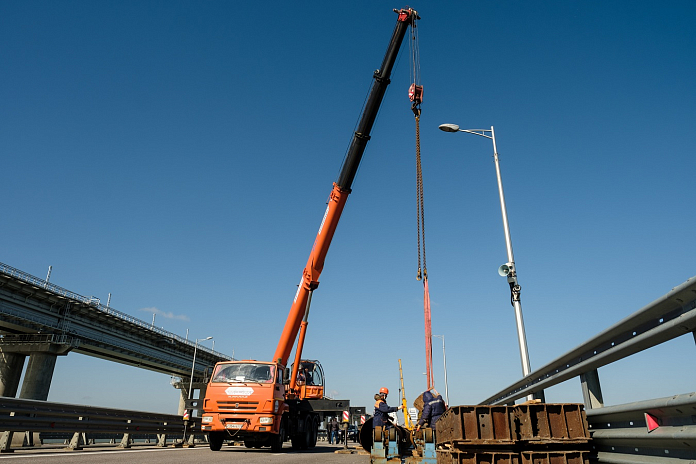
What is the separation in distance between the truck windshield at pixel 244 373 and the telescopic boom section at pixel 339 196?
2.29 metres

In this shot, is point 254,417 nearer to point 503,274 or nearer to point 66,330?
point 503,274

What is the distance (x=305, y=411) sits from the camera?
17.3 metres

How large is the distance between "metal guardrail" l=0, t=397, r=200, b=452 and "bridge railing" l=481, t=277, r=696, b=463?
10.5 m

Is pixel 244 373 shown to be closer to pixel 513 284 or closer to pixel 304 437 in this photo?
pixel 304 437

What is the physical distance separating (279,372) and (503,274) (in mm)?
7424

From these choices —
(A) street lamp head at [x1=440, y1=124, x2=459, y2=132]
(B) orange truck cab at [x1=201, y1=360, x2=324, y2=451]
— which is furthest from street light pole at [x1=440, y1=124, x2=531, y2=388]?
(B) orange truck cab at [x1=201, y1=360, x2=324, y2=451]

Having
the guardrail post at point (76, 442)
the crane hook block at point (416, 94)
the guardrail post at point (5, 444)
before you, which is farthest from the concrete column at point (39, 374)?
the crane hook block at point (416, 94)

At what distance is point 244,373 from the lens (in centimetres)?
1413

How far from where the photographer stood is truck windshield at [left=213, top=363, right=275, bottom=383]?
45.7 ft

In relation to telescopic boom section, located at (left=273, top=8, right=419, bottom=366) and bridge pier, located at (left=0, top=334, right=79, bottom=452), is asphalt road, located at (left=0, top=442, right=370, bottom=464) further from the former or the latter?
bridge pier, located at (left=0, top=334, right=79, bottom=452)

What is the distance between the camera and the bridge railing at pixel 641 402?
2883 millimetres

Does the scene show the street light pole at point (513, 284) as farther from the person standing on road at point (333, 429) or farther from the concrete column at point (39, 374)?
the concrete column at point (39, 374)

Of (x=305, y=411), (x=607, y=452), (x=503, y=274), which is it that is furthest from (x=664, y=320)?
(x=305, y=411)

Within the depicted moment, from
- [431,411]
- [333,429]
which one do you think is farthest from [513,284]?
[333,429]
